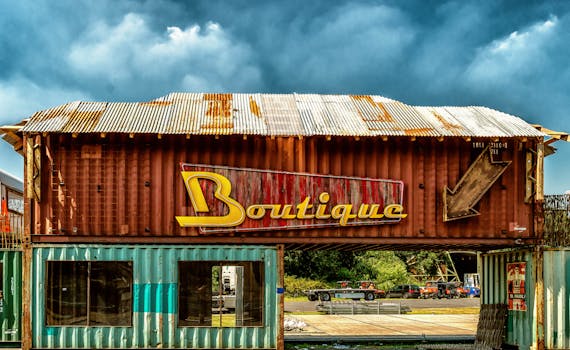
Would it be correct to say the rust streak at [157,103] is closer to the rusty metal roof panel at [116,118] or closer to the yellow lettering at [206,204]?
the rusty metal roof panel at [116,118]

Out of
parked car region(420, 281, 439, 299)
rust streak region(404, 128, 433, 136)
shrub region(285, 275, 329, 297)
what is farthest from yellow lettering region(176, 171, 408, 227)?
parked car region(420, 281, 439, 299)

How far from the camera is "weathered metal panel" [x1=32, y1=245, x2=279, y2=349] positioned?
80.2 feet

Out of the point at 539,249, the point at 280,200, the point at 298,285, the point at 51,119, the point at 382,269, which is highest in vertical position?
the point at 51,119

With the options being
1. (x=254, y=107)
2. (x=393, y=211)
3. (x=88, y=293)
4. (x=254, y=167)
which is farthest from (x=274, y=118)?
(x=88, y=293)

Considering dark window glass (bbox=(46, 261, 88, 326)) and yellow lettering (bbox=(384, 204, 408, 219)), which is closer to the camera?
dark window glass (bbox=(46, 261, 88, 326))

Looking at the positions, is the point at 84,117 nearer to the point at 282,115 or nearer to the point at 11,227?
the point at 282,115

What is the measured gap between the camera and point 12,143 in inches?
1056

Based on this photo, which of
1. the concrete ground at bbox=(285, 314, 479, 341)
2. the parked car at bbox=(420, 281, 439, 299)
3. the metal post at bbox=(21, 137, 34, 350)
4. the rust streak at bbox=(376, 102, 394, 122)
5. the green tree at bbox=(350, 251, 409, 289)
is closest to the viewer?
the metal post at bbox=(21, 137, 34, 350)

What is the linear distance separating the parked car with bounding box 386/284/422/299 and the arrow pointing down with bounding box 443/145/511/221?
39.0 meters

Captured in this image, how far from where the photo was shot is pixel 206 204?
2539 cm

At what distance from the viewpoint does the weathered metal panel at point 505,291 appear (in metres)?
26.2

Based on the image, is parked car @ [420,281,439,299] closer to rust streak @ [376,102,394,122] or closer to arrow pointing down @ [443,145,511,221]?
rust streak @ [376,102,394,122]

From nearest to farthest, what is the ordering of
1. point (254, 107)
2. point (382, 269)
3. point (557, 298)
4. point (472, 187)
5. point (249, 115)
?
point (557, 298)
point (472, 187)
point (249, 115)
point (254, 107)
point (382, 269)

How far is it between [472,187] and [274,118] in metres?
8.08
